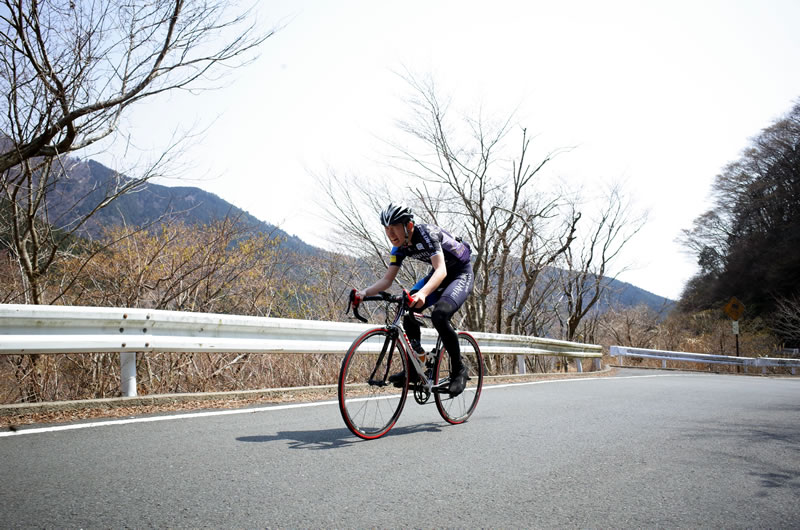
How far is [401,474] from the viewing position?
333cm

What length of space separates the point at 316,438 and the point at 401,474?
111cm

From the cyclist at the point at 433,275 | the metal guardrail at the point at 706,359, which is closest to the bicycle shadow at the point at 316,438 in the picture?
the cyclist at the point at 433,275

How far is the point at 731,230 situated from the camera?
162 feet

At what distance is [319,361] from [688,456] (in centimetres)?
539

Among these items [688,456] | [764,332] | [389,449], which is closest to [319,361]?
[389,449]

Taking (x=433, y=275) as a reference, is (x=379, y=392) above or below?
below

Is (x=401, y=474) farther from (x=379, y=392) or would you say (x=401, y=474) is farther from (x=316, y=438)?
(x=379, y=392)

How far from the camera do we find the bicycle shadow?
4.00m

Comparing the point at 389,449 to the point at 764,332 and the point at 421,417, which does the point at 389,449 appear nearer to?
the point at 421,417

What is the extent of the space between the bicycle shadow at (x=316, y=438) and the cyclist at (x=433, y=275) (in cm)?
58

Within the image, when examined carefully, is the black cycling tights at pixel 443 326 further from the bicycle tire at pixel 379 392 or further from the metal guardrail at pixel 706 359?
the metal guardrail at pixel 706 359

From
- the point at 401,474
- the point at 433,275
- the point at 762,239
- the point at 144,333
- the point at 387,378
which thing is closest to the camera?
the point at 401,474

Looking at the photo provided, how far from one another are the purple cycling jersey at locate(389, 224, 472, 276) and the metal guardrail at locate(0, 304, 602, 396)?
196 centimetres

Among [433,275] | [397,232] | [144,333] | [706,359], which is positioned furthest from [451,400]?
[706,359]
